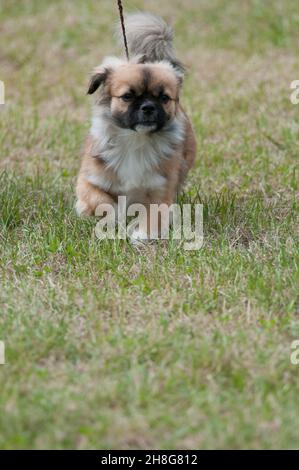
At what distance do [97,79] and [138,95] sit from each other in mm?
340

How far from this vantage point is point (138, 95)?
490 centimetres

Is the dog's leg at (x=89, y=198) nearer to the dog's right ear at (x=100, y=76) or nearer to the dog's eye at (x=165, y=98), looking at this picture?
the dog's right ear at (x=100, y=76)

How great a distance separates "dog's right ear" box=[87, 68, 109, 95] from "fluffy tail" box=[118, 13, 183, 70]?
1.62 feet

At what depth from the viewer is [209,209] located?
17.7 ft

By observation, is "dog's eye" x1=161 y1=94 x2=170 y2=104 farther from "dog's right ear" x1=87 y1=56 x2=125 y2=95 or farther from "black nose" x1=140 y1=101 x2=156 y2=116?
"dog's right ear" x1=87 y1=56 x2=125 y2=95

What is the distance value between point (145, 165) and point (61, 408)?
2.23 m

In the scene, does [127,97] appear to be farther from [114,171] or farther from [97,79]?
[114,171]

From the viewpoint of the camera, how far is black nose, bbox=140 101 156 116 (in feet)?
15.8

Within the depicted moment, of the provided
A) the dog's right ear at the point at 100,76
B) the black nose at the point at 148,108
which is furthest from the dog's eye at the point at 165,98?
the dog's right ear at the point at 100,76

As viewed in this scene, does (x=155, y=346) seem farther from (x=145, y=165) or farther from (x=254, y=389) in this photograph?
(x=145, y=165)

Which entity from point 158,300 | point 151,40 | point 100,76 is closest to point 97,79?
point 100,76

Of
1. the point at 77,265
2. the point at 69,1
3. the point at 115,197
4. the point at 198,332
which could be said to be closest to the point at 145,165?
the point at 115,197

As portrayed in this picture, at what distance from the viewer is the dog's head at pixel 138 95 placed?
488 cm

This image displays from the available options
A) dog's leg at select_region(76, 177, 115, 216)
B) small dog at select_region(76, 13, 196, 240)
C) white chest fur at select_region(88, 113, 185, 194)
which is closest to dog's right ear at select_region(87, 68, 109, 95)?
small dog at select_region(76, 13, 196, 240)
